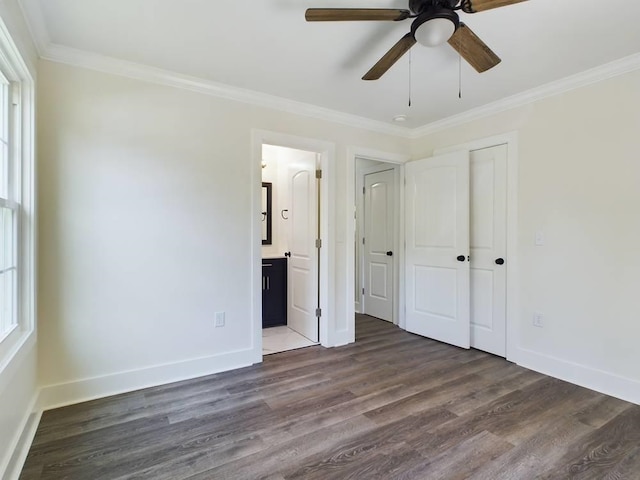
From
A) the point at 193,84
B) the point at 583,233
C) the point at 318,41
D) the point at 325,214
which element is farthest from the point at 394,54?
the point at 583,233

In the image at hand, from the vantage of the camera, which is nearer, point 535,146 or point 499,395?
point 499,395

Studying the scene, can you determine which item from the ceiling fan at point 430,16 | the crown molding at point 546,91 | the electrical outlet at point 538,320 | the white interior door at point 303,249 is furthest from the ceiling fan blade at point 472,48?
the electrical outlet at point 538,320

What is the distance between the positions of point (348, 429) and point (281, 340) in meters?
1.81

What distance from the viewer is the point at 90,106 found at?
239 cm

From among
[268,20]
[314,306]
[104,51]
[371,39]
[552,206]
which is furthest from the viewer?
[314,306]

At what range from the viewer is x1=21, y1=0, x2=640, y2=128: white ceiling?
6.19ft

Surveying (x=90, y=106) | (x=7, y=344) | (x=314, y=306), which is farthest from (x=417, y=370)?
(x=90, y=106)

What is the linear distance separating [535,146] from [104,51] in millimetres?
3500

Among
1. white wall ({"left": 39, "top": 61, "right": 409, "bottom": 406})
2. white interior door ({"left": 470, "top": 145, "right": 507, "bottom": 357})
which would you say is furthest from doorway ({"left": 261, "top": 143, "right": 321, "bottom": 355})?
white interior door ({"left": 470, "top": 145, "right": 507, "bottom": 357})

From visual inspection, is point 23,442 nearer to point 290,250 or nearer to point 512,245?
point 290,250

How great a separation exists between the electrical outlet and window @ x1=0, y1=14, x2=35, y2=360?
368cm

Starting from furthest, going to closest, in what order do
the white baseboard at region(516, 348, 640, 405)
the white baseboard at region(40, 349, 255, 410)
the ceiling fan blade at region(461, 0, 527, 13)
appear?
the white baseboard at region(516, 348, 640, 405) < the white baseboard at region(40, 349, 255, 410) < the ceiling fan blade at region(461, 0, 527, 13)

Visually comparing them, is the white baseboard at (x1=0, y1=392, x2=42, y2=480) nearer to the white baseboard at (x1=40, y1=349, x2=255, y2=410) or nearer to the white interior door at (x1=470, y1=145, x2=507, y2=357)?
the white baseboard at (x1=40, y1=349, x2=255, y2=410)

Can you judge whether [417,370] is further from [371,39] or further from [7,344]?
[7,344]
